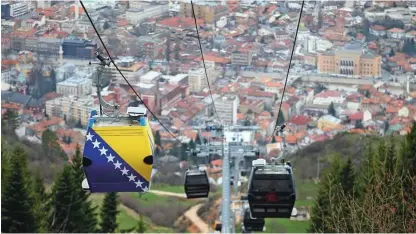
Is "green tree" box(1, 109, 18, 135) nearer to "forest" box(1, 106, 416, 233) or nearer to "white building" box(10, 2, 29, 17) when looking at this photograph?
"white building" box(10, 2, 29, 17)

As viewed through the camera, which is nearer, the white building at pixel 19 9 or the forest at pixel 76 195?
the forest at pixel 76 195

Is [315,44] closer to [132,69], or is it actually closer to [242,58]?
[242,58]

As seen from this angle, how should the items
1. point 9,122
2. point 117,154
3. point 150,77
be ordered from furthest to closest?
point 150,77, point 9,122, point 117,154

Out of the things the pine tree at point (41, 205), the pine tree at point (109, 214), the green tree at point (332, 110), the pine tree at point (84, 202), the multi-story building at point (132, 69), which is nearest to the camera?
the pine tree at point (41, 205)

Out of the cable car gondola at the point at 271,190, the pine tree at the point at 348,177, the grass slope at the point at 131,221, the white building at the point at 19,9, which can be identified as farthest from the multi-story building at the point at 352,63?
the cable car gondola at the point at 271,190

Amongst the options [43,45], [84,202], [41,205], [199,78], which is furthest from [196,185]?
[199,78]

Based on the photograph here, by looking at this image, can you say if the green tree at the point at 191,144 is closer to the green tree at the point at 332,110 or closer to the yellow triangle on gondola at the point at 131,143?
the green tree at the point at 332,110

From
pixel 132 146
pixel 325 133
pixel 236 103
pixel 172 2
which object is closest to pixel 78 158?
pixel 132 146

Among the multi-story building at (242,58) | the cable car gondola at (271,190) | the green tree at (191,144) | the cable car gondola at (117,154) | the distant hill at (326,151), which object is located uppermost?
the cable car gondola at (117,154)
